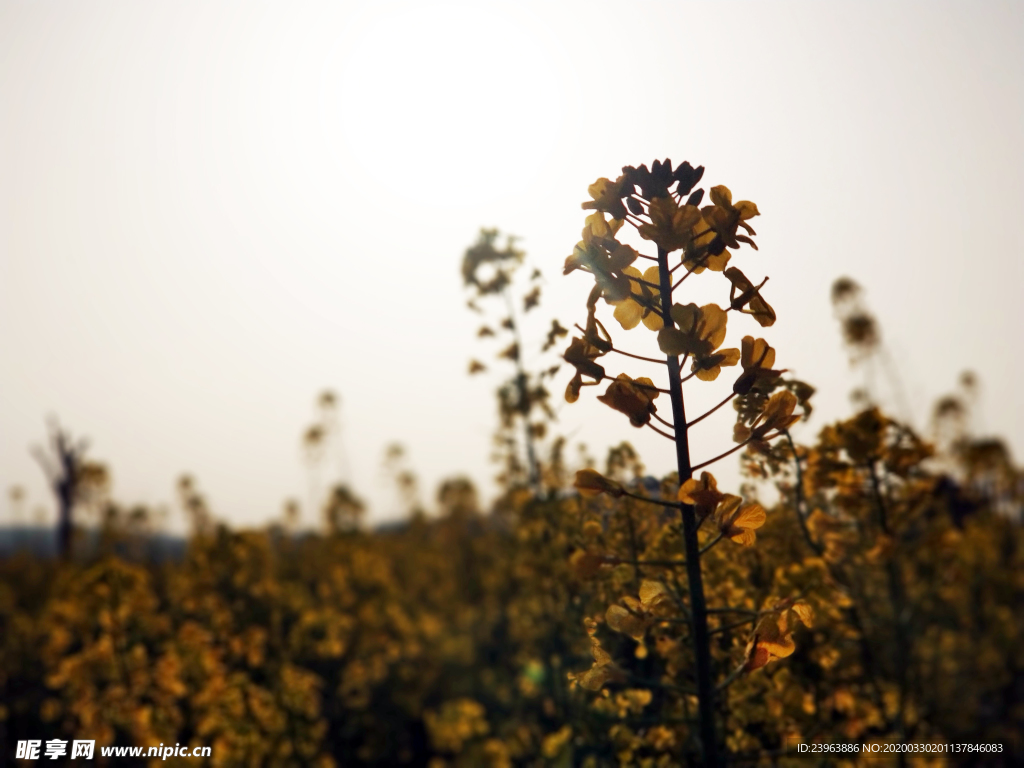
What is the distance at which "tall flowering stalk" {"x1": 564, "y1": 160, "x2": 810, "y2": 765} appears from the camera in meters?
1.86

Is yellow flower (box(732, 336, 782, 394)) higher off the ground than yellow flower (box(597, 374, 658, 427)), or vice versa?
yellow flower (box(732, 336, 782, 394))

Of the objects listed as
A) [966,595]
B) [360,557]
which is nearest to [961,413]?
[966,595]

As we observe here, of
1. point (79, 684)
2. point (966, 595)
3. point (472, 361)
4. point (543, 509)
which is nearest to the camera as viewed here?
point (543, 509)

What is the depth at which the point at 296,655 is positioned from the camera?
25.0ft

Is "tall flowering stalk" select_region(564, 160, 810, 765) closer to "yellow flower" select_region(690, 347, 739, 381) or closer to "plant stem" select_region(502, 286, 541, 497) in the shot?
"yellow flower" select_region(690, 347, 739, 381)

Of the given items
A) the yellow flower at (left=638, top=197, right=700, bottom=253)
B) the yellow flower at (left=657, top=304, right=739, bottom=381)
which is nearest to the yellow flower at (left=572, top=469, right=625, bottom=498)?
the yellow flower at (left=657, top=304, right=739, bottom=381)

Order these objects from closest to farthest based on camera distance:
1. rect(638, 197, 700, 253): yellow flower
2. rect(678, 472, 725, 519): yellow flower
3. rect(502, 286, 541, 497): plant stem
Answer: rect(678, 472, 725, 519): yellow flower < rect(638, 197, 700, 253): yellow flower < rect(502, 286, 541, 497): plant stem

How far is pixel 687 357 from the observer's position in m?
1.92

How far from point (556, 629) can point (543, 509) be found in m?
0.84

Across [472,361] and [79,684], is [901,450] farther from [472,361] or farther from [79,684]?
[79,684]

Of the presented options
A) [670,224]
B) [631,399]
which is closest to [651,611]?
[631,399]

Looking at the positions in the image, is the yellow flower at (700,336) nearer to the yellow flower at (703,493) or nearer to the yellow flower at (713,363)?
the yellow flower at (713,363)

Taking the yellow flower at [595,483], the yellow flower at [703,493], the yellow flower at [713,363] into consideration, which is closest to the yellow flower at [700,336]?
the yellow flower at [713,363]

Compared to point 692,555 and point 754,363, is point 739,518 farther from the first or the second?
point 754,363
